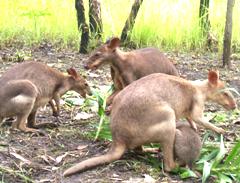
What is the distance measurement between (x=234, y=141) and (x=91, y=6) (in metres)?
4.95

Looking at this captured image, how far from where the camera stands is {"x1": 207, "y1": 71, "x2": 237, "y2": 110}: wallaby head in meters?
5.81

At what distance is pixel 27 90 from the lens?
5.96 meters

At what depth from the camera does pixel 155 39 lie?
36.6ft

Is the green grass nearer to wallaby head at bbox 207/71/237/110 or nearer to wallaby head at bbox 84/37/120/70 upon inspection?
wallaby head at bbox 84/37/120/70

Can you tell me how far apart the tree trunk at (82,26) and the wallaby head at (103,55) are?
264 centimetres

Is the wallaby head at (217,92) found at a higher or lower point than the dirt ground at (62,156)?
higher

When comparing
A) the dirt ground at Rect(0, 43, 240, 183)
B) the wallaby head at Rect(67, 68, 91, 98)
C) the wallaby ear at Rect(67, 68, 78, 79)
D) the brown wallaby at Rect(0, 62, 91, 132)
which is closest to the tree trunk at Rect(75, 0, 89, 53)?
the dirt ground at Rect(0, 43, 240, 183)

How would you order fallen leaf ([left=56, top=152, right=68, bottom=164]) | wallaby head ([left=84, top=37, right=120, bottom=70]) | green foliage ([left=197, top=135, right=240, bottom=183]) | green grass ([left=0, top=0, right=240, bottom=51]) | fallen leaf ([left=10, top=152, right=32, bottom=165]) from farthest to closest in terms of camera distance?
green grass ([left=0, top=0, right=240, bottom=51]) → wallaby head ([left=84, top=37, right=120, bottom=70]) → fallen leaf ([left=56, top=152, right=68, bottom=164]) → fallen leaf ([left=10, top=152, right=32, bottom=165]) → green foliage ([left=197, top=135, right=240, bottom=183])

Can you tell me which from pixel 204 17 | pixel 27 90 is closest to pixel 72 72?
pixel 27 90

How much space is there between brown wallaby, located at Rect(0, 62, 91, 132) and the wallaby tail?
131 cm

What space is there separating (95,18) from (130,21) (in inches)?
24.2

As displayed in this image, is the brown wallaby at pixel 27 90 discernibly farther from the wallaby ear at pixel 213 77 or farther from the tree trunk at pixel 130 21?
the tree trunk at pixel 130 21

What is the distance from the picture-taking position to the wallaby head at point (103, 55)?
287 inches

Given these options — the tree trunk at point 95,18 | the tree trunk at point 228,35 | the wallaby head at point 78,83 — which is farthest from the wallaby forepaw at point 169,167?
the tree trunk at point 95,18
